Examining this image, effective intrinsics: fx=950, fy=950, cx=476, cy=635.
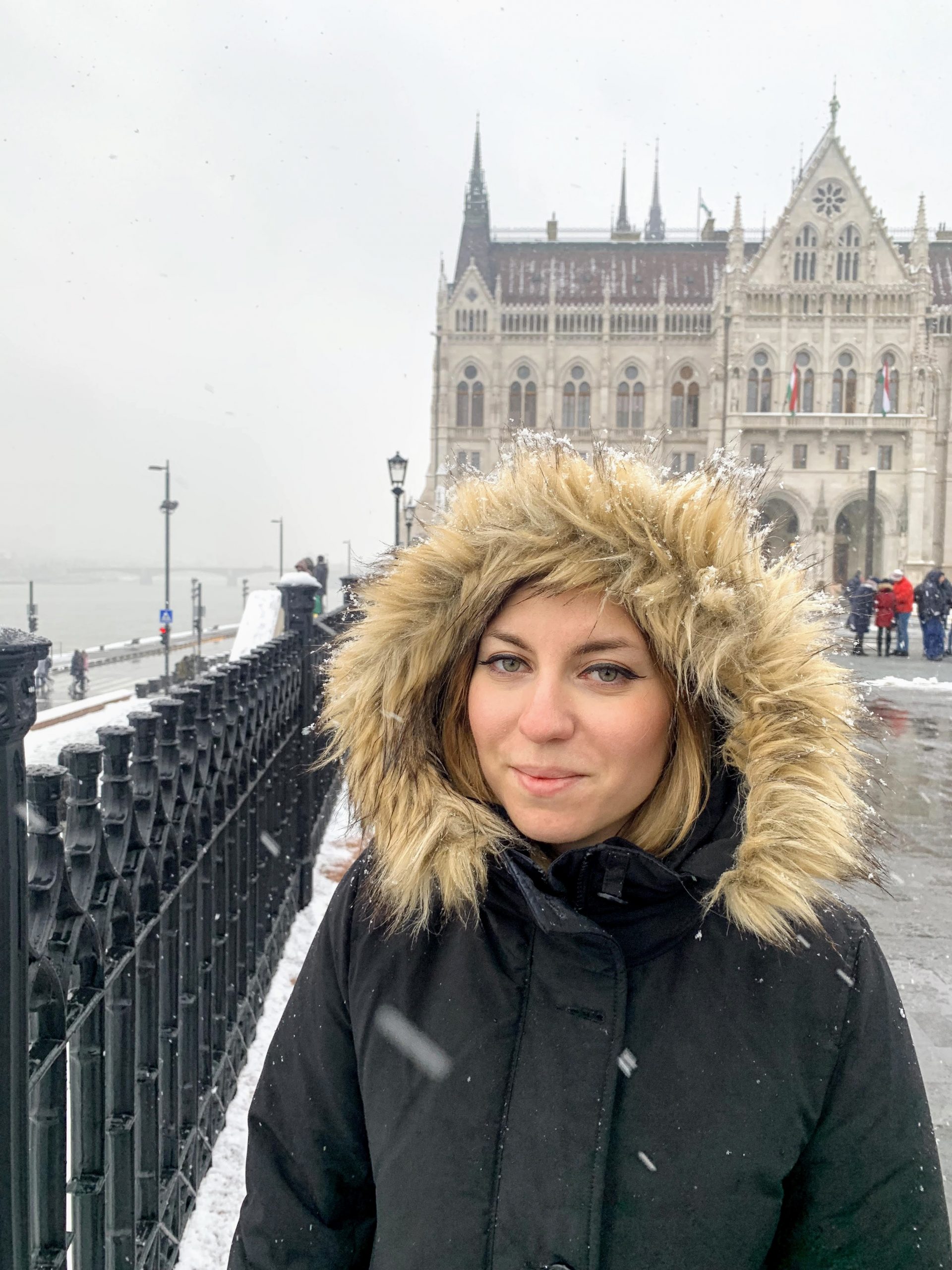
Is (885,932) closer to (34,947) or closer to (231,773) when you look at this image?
(231,773)

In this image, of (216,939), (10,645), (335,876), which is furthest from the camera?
(335,876)

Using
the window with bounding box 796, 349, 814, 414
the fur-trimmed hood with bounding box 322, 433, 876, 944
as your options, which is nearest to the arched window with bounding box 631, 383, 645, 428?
the window with bounding box 796, 349, 814, 414

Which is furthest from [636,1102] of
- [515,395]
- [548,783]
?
[515,395]

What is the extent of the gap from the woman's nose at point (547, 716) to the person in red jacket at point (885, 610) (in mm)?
15378

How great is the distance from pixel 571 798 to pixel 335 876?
438 cm

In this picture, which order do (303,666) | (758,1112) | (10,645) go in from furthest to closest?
(303,666) → (758,1112) → (10,645)

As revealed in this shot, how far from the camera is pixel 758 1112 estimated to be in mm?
1350

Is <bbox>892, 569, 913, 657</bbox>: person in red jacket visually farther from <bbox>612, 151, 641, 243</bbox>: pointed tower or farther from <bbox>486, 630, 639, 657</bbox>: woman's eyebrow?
<bbox>612, 151, 641, 243</bbox>: pointed tower

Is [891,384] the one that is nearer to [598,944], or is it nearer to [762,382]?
[762,382]

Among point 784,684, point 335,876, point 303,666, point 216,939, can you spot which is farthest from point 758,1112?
point 335,876

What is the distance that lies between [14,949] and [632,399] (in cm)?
5282

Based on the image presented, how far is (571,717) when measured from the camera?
4.95 feet

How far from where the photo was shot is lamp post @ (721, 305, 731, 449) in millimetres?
47750

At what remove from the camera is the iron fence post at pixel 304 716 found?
506 cm
